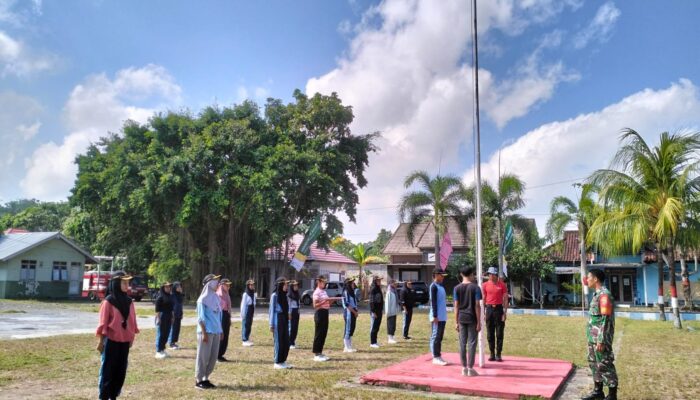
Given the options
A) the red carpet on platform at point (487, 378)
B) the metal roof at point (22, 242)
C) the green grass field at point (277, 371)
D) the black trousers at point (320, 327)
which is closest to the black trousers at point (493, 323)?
the red carpet on platform at point (487, 378)

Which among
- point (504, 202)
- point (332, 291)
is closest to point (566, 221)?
point (504, 202)

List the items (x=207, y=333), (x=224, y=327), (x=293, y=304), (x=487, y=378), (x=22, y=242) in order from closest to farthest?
(x=207, y=333), (x=487, y=378), (x=224, y=327), (x=293, y=304), (x=22, y=242)

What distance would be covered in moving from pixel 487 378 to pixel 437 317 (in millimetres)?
2050

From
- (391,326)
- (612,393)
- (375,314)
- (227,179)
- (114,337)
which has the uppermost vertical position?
(227,179)

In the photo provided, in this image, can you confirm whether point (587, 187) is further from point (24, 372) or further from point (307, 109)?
point (24, 372)

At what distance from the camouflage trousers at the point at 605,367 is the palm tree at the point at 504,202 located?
70.2 feet

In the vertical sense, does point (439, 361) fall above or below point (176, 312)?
below

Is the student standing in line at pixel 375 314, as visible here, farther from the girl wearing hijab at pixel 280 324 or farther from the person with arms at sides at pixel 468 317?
the person with arms at sides at pixel 468 317

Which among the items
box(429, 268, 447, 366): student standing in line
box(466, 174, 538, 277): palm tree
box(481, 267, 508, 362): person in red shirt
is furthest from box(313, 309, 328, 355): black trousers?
box(466, 174, 538, 277): palm tree

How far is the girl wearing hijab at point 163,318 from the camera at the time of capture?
10266 millimetres

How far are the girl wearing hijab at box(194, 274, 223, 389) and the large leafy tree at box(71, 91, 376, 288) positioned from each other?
16470 millimetres

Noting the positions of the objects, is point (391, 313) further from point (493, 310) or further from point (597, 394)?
point (597, 394)

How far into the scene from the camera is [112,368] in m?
6.12

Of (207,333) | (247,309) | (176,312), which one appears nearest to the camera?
(207,333)
